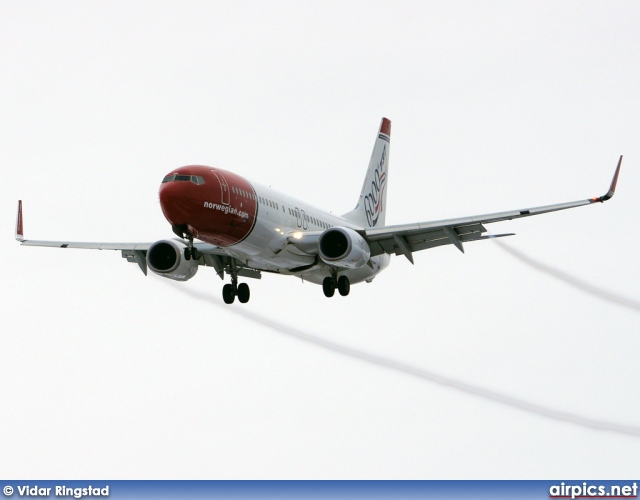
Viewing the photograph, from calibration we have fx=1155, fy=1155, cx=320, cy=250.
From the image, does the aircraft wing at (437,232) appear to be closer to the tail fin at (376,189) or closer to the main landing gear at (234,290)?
A: the main landing gear at (234,290)

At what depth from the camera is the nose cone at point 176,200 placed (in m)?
41.5

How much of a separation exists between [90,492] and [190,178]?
22.0 metres

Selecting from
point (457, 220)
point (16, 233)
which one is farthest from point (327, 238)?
point (16, 233)

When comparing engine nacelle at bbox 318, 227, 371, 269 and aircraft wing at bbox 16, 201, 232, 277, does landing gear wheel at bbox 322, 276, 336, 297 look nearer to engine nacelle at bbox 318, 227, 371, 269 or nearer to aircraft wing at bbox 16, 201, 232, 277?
engine nacelle at bbox 318, 227, 371, 269

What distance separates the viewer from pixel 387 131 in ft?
217

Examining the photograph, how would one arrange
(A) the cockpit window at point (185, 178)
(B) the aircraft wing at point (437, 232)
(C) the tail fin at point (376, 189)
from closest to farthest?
1. (A) the cockpit window at point (185, 178)
2. (B) the aircraft wing at point (437, 232)
3. (C) the tail fin at point (376, 189)

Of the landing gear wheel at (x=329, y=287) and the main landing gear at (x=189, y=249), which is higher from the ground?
the main landing gear at (x=189, y=249)

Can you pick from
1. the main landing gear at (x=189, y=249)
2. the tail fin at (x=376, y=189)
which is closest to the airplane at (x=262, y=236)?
the main landing gear at (x=189, y=249)

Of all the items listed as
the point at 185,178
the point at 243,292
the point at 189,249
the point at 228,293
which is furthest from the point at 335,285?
the point at 185,178

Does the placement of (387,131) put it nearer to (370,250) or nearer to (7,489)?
(370,250)

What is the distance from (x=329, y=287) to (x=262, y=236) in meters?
4.92

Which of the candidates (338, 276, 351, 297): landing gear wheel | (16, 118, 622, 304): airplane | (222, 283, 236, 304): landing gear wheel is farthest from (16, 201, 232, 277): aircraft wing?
(338, 276, 351, 297): landing gear wheel

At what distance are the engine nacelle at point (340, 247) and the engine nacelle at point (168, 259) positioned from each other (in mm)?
5836

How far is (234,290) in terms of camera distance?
4966 centimetres
